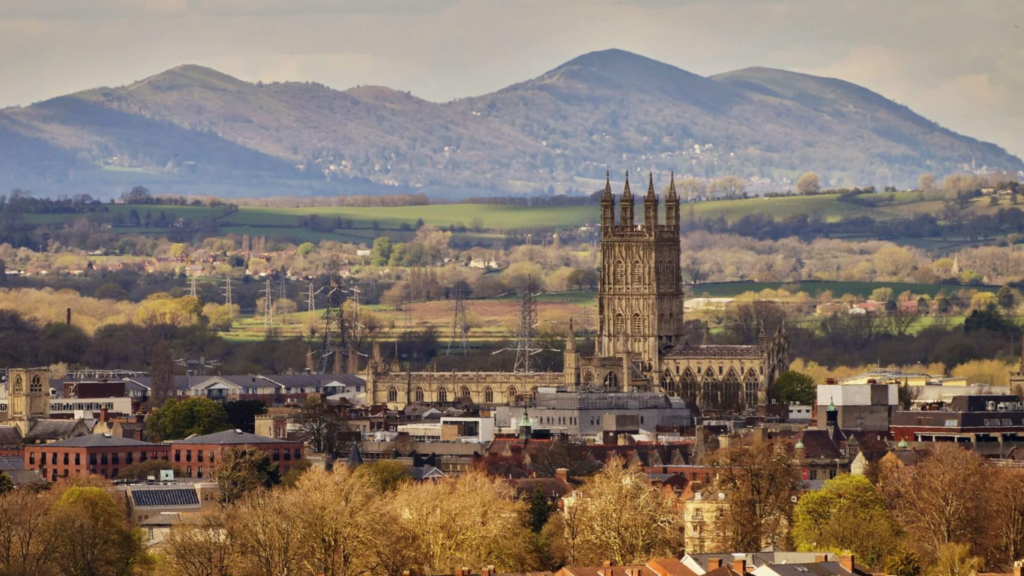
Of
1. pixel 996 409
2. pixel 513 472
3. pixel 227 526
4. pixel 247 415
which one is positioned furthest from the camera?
pixel 247 415

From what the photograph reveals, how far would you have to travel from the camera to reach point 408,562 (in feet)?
282

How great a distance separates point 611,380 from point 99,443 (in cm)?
4138

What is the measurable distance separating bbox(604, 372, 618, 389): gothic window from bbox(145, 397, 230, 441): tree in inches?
949

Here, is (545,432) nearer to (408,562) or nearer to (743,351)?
(743,351)

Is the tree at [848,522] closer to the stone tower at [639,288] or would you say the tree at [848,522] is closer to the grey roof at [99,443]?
the grey roof at [99,443]

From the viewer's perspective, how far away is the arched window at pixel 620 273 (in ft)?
591

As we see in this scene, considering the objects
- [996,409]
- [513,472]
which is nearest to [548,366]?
[996,409]

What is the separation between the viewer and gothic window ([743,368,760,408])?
169 m

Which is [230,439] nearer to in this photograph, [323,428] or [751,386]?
[323,428]

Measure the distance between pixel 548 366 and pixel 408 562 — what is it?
110528mm

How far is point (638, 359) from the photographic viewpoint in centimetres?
17375

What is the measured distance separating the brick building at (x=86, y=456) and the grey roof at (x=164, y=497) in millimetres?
14947

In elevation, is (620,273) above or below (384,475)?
above

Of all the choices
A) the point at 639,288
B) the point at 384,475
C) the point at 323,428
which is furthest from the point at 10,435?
the point at 639,288
